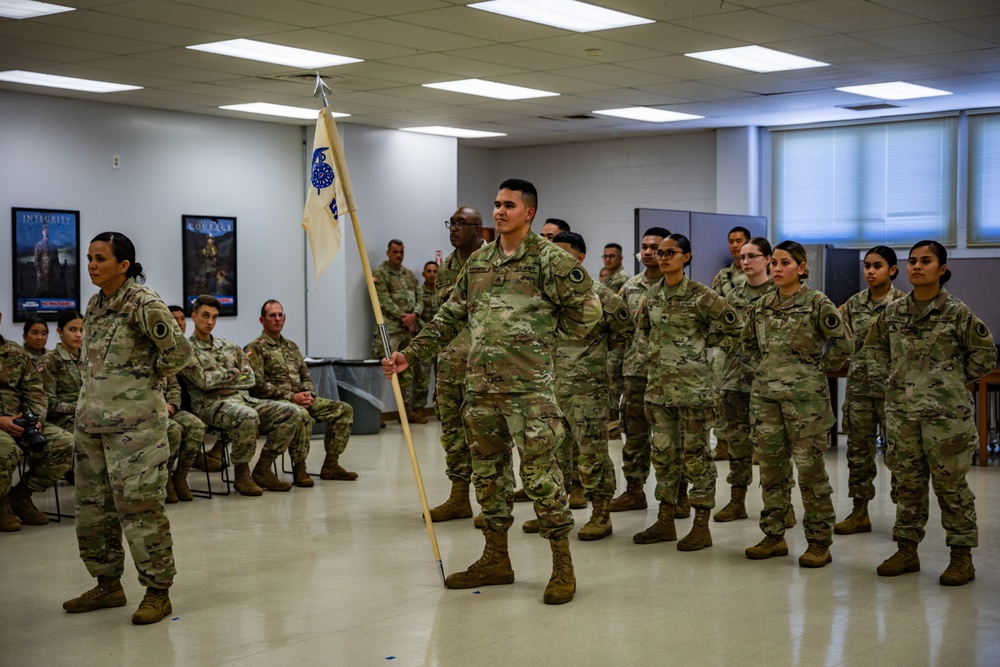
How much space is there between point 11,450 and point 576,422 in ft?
Answer: 10.6

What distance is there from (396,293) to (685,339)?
644 centimetres

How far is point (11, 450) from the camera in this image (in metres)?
6.57

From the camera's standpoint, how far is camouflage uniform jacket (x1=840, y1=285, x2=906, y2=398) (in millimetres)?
6512

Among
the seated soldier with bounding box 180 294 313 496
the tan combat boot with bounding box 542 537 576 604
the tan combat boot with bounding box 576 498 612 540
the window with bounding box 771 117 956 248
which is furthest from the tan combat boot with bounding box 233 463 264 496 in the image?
the window with bounding box 771 117 956 248

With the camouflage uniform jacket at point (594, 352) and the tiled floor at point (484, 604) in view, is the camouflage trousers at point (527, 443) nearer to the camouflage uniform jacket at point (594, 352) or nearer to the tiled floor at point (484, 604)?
the tiled floor at point (484, 604)

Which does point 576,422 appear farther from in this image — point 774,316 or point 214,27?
point 214,27

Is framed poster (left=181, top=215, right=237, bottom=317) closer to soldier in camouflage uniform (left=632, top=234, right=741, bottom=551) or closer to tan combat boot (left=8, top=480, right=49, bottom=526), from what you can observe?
tan combat boot (left=8, top=480, right=49, bottom=526)

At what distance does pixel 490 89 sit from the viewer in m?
10.3

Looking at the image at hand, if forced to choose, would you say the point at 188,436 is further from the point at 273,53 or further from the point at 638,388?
the point at 638,388

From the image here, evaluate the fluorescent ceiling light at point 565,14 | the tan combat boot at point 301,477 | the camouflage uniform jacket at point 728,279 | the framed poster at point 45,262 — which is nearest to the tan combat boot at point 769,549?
the camouflage uniform jacket at point 728,279

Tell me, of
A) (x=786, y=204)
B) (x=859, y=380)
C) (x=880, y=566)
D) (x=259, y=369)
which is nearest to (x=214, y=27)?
(x=259, y=369)

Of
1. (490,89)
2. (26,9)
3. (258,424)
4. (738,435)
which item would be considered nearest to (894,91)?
(490,89)

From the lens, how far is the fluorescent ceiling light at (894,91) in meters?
10.4

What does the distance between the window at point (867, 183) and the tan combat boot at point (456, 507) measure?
747 cm
